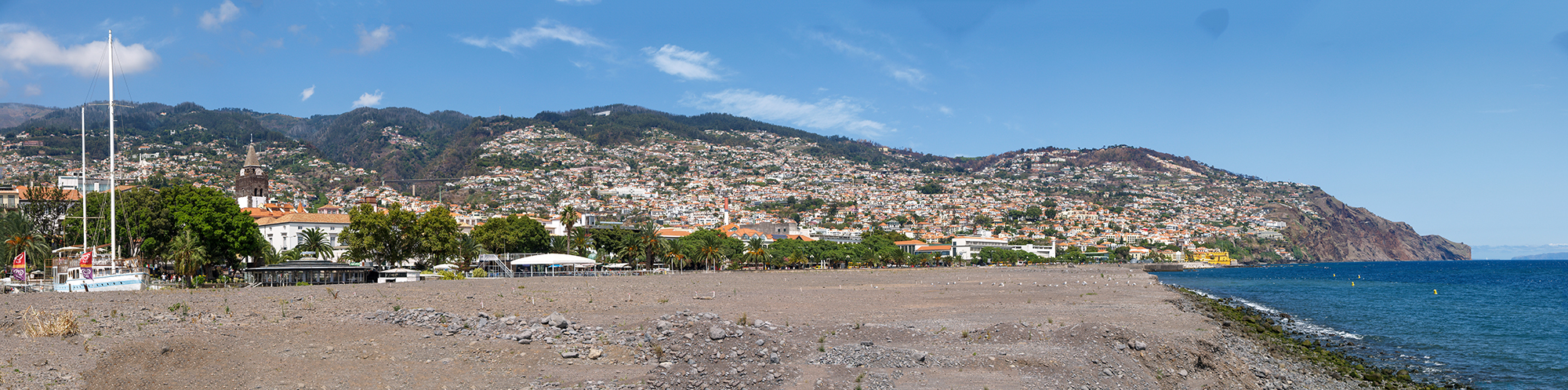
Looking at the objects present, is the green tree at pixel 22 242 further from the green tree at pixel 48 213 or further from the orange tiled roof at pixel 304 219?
the orange tiled roof at pixel 304 219

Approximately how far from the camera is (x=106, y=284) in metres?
29.9

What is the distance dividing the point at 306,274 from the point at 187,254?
Answer: 287 inches

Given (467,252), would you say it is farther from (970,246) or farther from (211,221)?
(970,246)

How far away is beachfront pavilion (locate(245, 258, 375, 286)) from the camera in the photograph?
134ft

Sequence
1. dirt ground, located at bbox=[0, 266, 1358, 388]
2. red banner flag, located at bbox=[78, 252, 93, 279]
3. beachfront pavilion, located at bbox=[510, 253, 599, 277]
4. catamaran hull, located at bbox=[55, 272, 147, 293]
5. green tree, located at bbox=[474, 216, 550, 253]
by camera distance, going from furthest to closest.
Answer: green tree, located at bbox=[474, 216, 550, 253] → beachfront pavilion, located at bbox=[510, 253, 599, 277] → red banner flag, located at bbox=[78, 252, 93, 279] → catamaran hull, located at bbox=[55, 272, 147, 293] → dirt ground, located at bbox=[0, 266, 1358, 388]

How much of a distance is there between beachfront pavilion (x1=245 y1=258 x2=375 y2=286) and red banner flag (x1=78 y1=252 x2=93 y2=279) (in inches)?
370

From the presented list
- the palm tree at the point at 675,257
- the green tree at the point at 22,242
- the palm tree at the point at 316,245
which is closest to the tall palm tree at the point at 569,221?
the palm tree at the point at 675,257

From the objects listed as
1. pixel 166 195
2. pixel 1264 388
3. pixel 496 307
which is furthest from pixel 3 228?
pixel 1264 388

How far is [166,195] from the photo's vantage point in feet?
143

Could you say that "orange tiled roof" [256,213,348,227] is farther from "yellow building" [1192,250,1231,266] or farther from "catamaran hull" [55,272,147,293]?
"yellow building" [1192,250,1231,266]

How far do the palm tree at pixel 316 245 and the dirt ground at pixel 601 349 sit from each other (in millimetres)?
36714

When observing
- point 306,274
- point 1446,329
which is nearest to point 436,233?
point 306,274

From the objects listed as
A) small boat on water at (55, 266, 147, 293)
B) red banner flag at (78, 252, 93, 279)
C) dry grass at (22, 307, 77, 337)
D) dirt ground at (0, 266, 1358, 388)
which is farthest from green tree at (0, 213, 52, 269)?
dry grass at (22, 307, 77, 337)

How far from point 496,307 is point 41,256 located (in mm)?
28386
